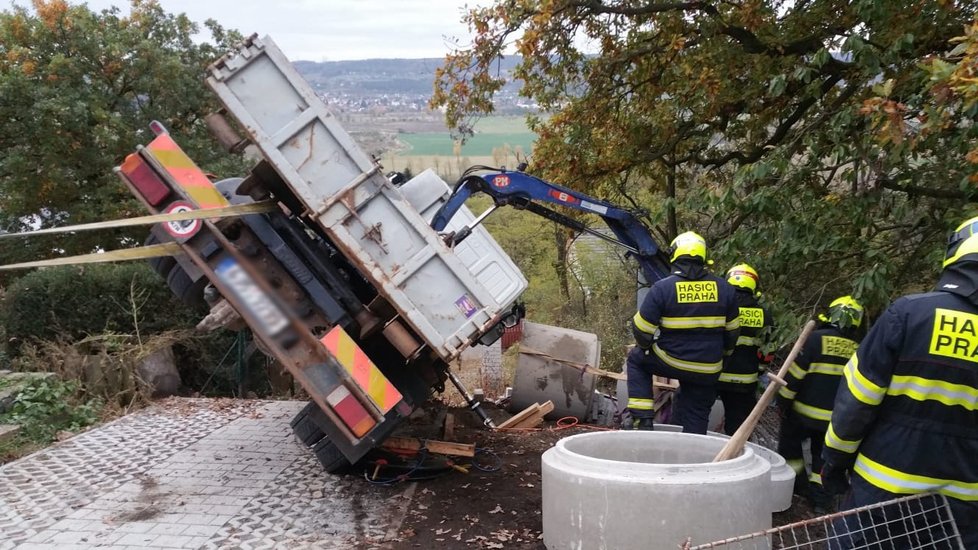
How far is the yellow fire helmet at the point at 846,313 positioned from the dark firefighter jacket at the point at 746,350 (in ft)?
2.93

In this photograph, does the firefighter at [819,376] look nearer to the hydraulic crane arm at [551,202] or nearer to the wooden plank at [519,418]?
the hydraulic crane arm at [551,202]

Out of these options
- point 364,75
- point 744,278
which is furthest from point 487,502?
point 364,75

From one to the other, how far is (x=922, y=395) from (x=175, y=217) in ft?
10.3

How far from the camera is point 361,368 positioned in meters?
5.18

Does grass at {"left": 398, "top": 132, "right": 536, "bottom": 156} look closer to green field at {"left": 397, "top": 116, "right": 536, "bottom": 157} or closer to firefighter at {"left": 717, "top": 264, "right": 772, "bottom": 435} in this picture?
green field at {"left": 397, "top": 116, "right": 536, "bottom": 157}

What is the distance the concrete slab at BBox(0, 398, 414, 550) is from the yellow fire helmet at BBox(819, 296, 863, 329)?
3.26 m

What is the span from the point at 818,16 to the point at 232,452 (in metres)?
7.03

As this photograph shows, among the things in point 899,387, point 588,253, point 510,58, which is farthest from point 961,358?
point 588,253

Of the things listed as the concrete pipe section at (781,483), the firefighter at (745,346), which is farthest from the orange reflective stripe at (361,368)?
the firefighter at (745,346)

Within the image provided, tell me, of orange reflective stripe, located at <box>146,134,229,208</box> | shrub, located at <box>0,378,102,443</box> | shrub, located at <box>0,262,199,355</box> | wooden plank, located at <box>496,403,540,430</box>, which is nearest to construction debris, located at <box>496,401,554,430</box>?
wooden plank, located at <box>496,403,540,430</box>

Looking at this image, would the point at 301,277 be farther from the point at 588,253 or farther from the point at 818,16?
the point at 588,253

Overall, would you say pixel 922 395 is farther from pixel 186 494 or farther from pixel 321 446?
pixel 186 494

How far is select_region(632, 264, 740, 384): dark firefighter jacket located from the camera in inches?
221

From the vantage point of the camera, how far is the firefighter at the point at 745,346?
241 inches
